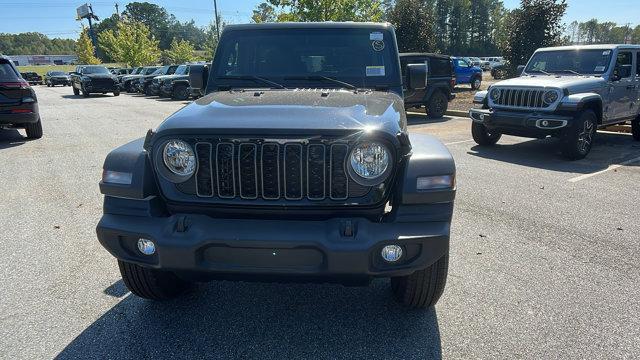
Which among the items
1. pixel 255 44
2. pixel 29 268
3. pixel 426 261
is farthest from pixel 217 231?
pixel 29 268

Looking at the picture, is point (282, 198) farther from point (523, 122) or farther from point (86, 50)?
point (86, 50)

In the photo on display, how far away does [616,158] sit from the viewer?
25.8 feet

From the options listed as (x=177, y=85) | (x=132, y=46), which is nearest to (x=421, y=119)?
(x=177, y=85)

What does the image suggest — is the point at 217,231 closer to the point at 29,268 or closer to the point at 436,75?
the point at 29,268

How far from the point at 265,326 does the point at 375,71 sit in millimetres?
2152

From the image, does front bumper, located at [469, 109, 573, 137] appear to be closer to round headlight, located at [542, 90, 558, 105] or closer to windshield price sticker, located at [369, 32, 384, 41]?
round headlight, located at [542, 90, 558, 105]

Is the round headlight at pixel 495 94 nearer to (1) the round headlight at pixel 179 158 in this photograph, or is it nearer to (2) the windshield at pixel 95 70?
(1) the round headlight at pixel 179 158

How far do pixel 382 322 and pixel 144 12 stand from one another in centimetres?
13969

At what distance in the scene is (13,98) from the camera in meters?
8.95

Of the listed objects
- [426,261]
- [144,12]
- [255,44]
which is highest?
[144,12]

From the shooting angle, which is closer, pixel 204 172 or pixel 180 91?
pixel 204 172

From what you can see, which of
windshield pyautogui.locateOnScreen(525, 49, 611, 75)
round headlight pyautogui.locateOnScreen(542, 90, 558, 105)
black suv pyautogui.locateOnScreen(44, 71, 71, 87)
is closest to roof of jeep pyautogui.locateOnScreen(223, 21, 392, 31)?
round headlight pyautogui.locateOnScreen(542, 90, 558, 105)

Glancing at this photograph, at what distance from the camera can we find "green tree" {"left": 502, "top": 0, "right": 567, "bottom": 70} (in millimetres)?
19500

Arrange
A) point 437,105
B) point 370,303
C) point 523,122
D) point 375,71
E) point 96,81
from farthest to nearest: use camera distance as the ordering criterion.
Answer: point 96,81, point 437,105, point 523,122, point 375,71, point 370,303
